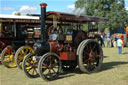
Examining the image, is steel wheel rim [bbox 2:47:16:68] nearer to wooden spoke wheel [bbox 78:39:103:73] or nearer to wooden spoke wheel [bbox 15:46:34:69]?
wooden spoke wheel [bbox 15:46:34:69]

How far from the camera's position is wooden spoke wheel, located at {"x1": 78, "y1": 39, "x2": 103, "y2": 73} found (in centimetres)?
584

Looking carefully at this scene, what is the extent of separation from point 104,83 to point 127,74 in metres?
1.42

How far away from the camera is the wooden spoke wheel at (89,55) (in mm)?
5844

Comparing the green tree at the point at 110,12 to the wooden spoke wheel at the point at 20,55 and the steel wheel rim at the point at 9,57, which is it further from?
the wooden spoke wheel at the point at 20,55

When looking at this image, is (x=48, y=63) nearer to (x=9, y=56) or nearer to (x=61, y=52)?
(x=61, y=52)

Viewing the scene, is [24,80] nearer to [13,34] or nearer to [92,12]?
[13,34]

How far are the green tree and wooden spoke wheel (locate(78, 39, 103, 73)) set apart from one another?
32429 mm

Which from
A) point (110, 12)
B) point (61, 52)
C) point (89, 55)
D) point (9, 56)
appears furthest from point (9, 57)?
point (110, 12)

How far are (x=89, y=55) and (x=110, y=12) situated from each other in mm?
34963

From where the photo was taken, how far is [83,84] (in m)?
4.85

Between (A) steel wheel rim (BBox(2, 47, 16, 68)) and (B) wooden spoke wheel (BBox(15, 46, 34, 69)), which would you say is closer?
(B) wooden spoke wheel (BBox(15, 46, 34, 69))

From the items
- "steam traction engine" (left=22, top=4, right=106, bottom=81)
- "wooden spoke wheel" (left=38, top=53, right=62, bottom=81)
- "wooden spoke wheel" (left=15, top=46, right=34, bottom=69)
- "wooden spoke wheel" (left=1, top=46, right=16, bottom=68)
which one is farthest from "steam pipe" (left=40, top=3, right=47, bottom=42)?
"wooden spoke wheel" (left=1, top=46, right=16, bottom=68)

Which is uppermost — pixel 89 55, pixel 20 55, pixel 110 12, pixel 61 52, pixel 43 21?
pixel 110 12

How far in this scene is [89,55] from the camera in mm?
6242
